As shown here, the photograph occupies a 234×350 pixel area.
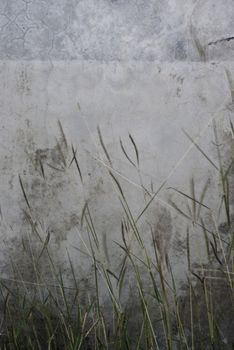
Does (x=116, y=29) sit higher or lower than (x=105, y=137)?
higher

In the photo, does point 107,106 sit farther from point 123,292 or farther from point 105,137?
point 123,292

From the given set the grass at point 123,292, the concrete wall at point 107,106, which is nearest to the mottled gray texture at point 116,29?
the concrete wall at point 107,106

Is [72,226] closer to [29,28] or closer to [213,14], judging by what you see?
[29,28]

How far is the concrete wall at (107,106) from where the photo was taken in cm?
244

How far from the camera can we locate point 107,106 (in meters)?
2.48

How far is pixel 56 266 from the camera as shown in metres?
2.53

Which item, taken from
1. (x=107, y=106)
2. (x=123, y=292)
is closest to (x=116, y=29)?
(x=107, y=106)

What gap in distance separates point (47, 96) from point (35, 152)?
8.7 inches

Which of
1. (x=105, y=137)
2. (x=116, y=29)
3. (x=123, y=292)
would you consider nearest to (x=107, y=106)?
(x=105, y=137)

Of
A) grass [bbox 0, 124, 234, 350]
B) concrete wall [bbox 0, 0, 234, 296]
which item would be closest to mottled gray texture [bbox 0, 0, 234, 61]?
concrete wall [bbox 0, 0, 234, 296]

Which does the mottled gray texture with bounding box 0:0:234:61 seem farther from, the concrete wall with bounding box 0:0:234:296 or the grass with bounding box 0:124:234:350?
the grass with bounding box 0:124:234:350

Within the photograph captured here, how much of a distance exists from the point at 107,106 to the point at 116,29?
0.95 feet

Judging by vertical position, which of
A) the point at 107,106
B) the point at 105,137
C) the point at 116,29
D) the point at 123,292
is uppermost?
the point at 116,29

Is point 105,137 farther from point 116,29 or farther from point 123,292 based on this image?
point 123,292
